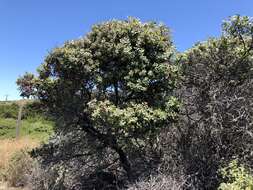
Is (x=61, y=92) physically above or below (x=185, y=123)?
above

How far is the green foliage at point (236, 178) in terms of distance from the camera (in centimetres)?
756

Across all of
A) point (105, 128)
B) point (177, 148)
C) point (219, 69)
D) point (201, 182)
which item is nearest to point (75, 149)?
point (105, 128)

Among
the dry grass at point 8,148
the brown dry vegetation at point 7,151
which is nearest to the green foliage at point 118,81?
the brown dry vegetation at point 7,151

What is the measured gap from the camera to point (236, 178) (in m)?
8.09

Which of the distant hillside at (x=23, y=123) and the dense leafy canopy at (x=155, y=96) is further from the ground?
the distant hillside at (x=23, y=123)

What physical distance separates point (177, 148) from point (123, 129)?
2.09 m

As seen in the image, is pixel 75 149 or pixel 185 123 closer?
pixel 185 123

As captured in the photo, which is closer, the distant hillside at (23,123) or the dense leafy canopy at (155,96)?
the dense leafy canopy at (155,96)

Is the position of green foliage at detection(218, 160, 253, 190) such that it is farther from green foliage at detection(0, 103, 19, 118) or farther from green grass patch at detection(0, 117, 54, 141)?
green foliage at detection(0, 103, 19, 118)

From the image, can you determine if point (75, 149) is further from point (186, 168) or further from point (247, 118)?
point (247, 118)

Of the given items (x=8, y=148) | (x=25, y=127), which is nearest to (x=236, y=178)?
(x=8, y=148)

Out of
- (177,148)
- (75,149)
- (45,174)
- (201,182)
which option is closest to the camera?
(201,182)

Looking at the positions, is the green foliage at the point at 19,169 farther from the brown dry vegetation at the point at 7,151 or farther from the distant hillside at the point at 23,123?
the distant hillside at the point at 23,123

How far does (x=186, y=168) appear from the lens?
996 cm
